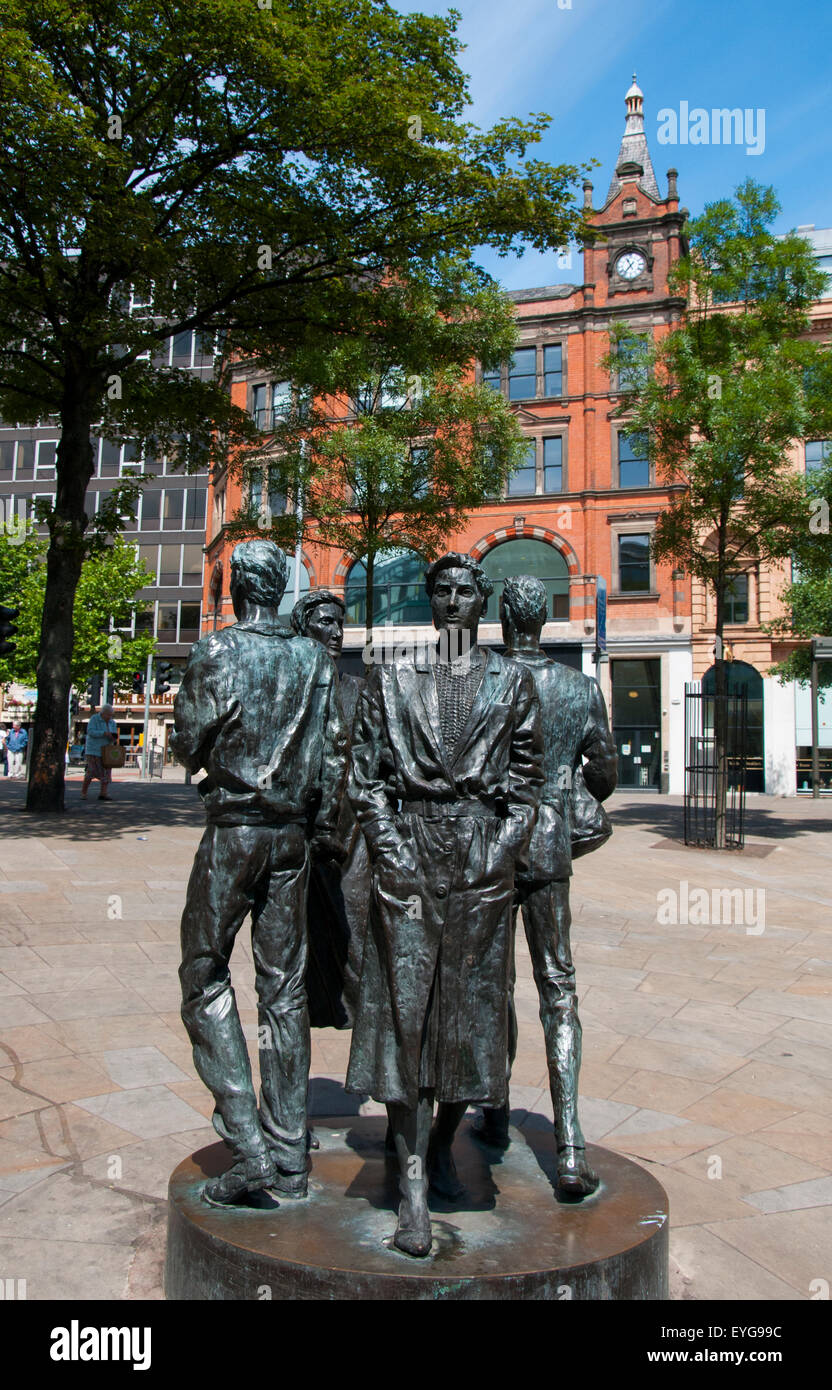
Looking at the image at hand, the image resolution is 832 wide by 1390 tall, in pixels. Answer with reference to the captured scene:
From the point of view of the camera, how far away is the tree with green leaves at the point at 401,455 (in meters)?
18.3

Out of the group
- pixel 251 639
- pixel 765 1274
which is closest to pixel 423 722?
pixel 251 639

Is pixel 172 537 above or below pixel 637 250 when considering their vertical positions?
below

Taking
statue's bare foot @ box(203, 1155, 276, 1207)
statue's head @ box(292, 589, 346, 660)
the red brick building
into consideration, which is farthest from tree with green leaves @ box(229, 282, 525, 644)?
statue's bare foot @ box(203, 1155, 276, 1207)

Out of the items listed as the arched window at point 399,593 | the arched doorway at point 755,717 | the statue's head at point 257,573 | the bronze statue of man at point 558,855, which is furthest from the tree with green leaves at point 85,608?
the statue's head at point 257,573

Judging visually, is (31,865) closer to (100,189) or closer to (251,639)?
(251,639)

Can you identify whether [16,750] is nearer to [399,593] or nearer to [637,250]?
[399,593]

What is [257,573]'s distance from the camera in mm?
3387

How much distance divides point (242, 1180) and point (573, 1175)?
103 centimetres

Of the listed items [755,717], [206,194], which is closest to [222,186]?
[206,194]

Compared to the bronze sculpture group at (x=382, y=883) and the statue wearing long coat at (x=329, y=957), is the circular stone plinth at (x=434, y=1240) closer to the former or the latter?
the bronze sculpture group at (x=382, y=883)

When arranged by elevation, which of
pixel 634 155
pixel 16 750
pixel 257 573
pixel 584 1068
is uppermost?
pixel 634 155

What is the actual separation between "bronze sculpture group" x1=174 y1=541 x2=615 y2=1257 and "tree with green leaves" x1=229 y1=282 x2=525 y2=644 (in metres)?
14.5

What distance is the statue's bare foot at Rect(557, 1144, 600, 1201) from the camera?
3.12m

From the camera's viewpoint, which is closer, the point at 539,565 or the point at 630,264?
the point at 539,565
